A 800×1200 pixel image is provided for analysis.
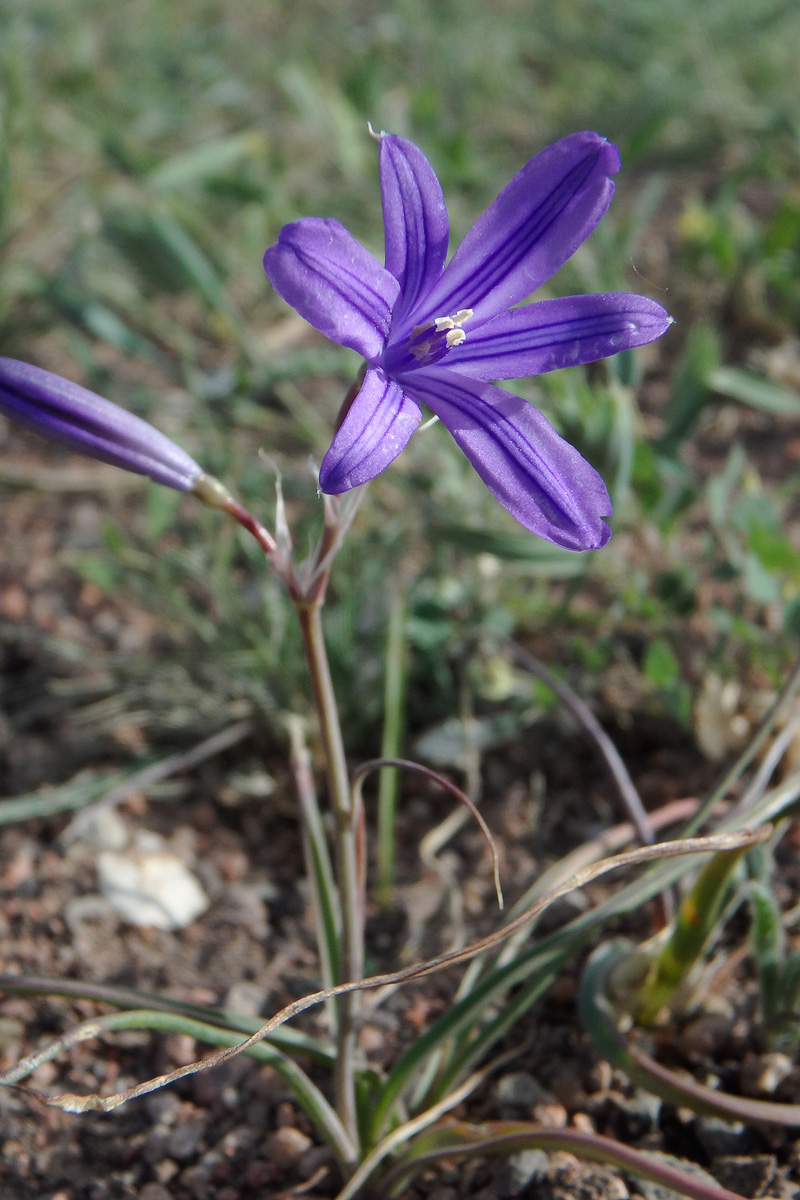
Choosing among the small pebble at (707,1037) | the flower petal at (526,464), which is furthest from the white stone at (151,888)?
the flower petal at (526,464)

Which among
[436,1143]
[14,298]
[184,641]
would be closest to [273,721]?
[184,641]

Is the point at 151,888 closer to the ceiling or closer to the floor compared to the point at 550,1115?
closer to the floor

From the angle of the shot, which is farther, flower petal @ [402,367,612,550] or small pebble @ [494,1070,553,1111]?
small pebble @ [494,1070,553,1111]

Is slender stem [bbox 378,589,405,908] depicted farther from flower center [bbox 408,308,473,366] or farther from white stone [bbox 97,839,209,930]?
flower center [bbox 408,308,473,366]

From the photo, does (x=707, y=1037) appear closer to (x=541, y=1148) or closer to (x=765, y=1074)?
(x=765, y=1074)

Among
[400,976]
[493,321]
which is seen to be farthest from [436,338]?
[400,976]

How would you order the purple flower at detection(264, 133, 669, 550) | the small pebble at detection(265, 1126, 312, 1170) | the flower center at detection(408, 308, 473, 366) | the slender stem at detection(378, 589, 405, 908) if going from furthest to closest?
the slender stem at detection(378, 589, 405, 908), the small pebble at detection(265, 1126, 312, 1170), the flower center at detection(408, 308, 473, 366), the purple flower at detection(264, 133, 669, 550)

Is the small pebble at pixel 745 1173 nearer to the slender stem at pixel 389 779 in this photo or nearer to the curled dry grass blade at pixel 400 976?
the curled dry grass blade at pixel 400 976

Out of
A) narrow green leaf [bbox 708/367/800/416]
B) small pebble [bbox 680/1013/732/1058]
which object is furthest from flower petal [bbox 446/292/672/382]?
narrow green leaf [bbox 708/367/800/416]
